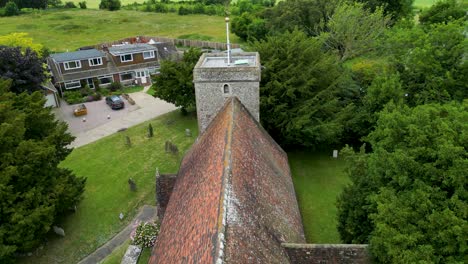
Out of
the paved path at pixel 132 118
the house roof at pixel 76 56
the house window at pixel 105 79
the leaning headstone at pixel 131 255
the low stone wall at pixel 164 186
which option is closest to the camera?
the leaning headstone at pixel 131 255

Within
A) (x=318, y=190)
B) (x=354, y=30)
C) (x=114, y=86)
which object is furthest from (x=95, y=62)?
(x=318, y=190)

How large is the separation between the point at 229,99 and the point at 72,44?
75.9 m

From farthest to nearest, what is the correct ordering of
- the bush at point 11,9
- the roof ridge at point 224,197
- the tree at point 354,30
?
the bush at point 11,9, the tree at point 354,30, the roof ridge at point 224,197

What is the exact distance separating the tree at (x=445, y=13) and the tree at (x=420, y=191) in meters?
43.8

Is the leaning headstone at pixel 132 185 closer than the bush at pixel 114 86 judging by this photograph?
Yes

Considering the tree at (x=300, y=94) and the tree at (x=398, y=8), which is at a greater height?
the tree at (x=398, y=8)

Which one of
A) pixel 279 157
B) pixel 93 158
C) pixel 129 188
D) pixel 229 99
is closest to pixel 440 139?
pixel 279 157

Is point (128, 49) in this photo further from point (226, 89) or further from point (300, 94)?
point (226, 89)

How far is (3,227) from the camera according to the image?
19.5 m

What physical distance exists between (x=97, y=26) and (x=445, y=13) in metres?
88.2

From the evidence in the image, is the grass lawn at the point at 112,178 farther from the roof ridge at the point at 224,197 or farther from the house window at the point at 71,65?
the house window at the point at 71,65

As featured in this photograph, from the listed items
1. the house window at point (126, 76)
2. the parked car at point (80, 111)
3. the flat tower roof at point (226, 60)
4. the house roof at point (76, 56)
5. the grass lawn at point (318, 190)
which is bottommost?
the grass lawn at point (318, 190)

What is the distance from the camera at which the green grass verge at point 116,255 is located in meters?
22.1

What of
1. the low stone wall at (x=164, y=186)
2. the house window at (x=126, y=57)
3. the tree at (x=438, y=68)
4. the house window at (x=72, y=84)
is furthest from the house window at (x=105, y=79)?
the tree at (x=438, y=68)
